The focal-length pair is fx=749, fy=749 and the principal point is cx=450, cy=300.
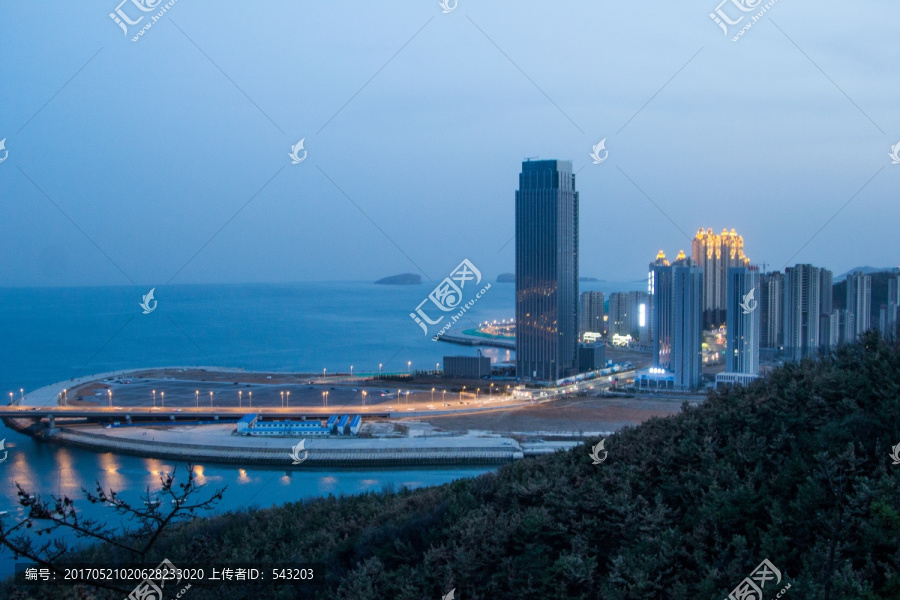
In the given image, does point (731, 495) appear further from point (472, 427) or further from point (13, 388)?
point (13, 388)

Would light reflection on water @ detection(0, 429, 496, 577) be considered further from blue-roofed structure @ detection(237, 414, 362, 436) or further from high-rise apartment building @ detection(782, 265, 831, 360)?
high-rise apartment building @ detection(782, 265, 831, 360)

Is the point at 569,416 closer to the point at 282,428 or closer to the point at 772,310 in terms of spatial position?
the point at 282,428

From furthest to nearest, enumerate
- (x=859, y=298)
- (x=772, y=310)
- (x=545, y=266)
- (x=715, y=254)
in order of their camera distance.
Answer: (x=715, y=254), (x=772, y=310), (x=859, y=298), (x=545, y=266)

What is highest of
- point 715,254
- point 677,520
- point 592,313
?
point 715,254

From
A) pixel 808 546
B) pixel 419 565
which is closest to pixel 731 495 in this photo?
pixel 808 546

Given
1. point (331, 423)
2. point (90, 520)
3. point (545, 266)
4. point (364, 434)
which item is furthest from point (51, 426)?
point (90, 520)

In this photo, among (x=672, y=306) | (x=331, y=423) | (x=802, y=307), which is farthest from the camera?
(x=802, y=307)

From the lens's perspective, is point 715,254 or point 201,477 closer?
point 201,477
